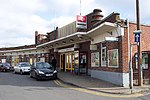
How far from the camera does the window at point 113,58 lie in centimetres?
1548

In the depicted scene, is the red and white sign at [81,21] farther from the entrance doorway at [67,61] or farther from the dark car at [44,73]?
the entrance doorway at [67,61]

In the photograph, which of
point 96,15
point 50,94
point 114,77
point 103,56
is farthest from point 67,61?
point 50,94

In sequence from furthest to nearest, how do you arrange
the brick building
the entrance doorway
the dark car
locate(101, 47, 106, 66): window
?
the entrance doorway → the dark car → locate(101, 47, 106, 66): window → the brick building

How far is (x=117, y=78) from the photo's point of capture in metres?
14.9

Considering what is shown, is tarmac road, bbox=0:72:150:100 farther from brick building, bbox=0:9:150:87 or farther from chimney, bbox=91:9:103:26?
chimney, bbox=91:9:103:26

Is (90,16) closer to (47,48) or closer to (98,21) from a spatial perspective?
(98,21)

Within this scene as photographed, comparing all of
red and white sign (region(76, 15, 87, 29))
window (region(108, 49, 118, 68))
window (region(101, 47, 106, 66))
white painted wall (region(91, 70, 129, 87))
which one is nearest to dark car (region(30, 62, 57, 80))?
white painted wall (region(91, 70, 129, 87))

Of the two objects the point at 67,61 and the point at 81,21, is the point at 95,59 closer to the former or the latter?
the point at 81,21

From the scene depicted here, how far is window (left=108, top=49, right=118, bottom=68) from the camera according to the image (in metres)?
15.5

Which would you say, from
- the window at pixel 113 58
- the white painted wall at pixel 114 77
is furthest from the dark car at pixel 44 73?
the window at pixel 113 58

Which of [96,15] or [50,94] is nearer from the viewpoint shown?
[50,94]

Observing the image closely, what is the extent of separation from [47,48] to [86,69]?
12136 mm

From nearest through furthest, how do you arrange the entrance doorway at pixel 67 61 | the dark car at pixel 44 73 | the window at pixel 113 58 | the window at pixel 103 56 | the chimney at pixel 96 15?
1. the window at pixel 113 58
2. the window at pixel 103 56
3. the dark car at pixel 44 73
4. the chimney at pixel 96 15
5. the entrance doorway at pixel 67 61

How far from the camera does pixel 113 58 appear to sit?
15.9 m
